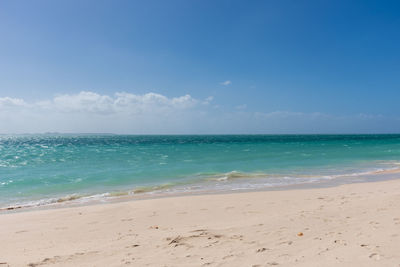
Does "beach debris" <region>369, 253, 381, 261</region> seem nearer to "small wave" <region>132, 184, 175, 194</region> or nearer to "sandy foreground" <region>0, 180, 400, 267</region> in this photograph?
"sandy foreground" <region>0, 180, 400, 267</region>

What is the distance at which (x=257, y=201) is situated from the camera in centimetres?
1009

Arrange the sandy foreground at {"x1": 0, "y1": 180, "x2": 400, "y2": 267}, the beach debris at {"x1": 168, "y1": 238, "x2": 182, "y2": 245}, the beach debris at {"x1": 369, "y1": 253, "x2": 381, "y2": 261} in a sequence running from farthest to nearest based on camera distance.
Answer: the beach debris at {"x1": 168, "y1": 238, "x2": 182, "y2": 245} < the sandy foreground at {"x1": 0, "y1": 180, "x2": 400, "y2": 267} < the beach debris at {"x1": 369, "y1": 253, "x2": 381, "y2": 261}

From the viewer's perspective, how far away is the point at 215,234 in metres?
6.16

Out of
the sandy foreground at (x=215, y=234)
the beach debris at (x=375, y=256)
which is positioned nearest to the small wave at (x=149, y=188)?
the sandy foreground at (x=215, y=234)

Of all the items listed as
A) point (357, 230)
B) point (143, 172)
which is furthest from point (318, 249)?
point (143, 172)

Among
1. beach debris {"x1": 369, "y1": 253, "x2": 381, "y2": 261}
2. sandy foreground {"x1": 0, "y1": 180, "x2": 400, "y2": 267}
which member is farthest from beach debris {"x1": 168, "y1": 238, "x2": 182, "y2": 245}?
beach debris {"x1": 369, "y1": 253, "x2": 381, "y2": 261}

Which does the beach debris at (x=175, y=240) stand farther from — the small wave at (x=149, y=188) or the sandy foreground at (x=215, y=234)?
the small wave at (x=149, y=188)

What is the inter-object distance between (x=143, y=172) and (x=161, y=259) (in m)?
16.5

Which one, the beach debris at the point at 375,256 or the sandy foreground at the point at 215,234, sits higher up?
the beach debris at the point at 375,256

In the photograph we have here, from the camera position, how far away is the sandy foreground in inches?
188

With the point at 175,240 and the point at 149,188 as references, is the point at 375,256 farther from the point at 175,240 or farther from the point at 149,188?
the point at 149,188

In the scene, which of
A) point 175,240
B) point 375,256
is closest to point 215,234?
Result: point 175,240

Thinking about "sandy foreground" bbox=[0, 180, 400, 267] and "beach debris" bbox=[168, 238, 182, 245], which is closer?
"sandy foreground" bbox=[0, 180, 400, 267]

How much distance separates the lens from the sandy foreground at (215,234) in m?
4.77
